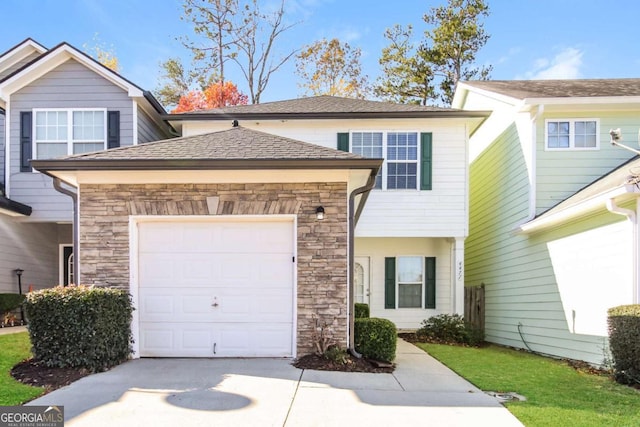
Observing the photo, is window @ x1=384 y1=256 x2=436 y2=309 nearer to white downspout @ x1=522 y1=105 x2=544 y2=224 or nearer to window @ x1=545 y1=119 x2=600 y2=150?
white downspout @ x1=522 y1=105 x2=544 y2=224

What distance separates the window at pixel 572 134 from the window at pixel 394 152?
308 centimetres

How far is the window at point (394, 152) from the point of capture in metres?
12.2

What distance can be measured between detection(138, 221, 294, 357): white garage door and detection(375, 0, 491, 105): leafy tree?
57.2 ft

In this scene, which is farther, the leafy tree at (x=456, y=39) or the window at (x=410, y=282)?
the leafy tree at (x=456, y=39)

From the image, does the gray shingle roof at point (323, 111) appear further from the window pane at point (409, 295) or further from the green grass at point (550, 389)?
the green grass at point (550, 389)

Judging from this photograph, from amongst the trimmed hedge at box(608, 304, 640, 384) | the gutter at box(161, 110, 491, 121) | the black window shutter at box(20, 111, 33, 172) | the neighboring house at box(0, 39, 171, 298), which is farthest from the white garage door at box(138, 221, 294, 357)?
the black window shutter at box(20, 111, 33, 172)

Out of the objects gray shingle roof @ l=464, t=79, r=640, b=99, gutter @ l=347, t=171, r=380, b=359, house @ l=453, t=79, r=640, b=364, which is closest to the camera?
gutter @ l=347, t=171, r=380, b=359

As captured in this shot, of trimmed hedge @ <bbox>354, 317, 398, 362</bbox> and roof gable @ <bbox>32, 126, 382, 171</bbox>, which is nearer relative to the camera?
roof gable @ <bbox>32, 126, 382, 171</bbox>

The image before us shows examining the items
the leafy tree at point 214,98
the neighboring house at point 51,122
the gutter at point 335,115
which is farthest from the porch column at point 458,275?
the leafy tree at point 214,98

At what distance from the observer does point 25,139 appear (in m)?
11.9

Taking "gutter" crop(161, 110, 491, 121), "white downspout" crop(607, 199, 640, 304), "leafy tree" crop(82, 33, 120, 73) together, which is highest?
"leafy tree" crop(82, 33, 120, 73)

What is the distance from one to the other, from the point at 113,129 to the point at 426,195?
25.8 ft

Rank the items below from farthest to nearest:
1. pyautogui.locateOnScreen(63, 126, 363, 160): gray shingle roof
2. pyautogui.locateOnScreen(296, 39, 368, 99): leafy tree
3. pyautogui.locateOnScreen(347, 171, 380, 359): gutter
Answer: pyautogui.locateOnScreen(296, 39, 368, 99): leafy tree, pyautogui.locateOnScreen(347, 171, 380, 359): gutter, pyautogui.locateOnScreen(63, 126, 363, 160): gray shingle roof

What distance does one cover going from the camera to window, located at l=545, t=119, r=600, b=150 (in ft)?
34.0
